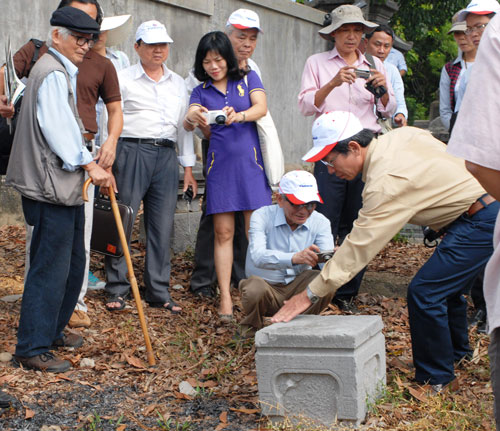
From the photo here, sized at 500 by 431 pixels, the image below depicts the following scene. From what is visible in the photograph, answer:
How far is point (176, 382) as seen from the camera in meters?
4.49

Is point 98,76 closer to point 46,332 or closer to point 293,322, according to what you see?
point 46,332

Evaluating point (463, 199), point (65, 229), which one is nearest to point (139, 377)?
point (65, 229)

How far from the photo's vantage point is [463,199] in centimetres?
392

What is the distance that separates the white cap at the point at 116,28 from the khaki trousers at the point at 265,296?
84.8 inches

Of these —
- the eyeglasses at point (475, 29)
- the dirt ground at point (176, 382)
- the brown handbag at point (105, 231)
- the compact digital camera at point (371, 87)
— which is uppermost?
the eyeglasses at point (475, 29)

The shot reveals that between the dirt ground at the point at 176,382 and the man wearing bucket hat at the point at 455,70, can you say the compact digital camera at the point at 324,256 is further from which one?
the man wearing bucket hat at the point at 455,70

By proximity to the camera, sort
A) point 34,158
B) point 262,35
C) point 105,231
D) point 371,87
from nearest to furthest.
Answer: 1. point 34,158
2. point 105,231
3. point 371,87
4. point 262,35

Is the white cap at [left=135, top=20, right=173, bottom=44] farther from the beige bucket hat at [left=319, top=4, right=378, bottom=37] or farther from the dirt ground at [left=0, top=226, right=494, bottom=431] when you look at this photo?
the dirt ground at [left=0, top=226, right=494, bottom=431]

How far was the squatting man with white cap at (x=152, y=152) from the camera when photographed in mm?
5555

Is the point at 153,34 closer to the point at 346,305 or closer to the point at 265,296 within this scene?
the point at 265,296

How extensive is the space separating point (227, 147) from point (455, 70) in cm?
224

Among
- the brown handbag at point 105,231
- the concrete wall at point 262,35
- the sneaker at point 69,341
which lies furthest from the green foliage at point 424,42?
the sneaker at point 69,341

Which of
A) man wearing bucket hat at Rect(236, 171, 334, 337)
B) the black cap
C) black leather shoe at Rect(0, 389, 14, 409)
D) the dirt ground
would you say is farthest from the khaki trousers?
the black cap

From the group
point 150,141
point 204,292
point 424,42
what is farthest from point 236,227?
point 424,42
